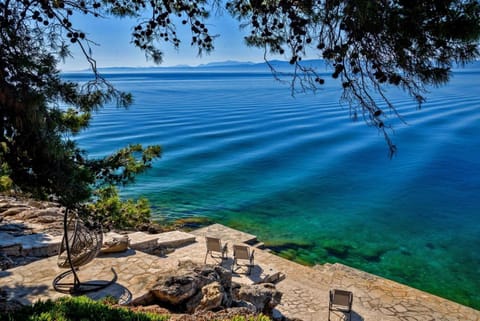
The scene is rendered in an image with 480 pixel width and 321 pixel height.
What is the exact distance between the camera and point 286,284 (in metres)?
8.50

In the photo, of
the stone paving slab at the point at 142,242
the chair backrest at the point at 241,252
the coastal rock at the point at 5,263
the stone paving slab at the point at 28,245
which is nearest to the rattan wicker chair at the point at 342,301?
the chair backrest at the point at 241,252

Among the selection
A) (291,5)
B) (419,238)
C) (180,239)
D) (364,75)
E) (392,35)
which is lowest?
(419,238)

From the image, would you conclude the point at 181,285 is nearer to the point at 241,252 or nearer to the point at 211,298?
the point at 211,298

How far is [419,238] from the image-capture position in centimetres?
1429

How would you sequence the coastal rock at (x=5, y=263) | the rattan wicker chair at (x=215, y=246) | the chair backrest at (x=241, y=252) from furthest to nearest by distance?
the rattan wicker chair at (x=215, y=246)
the chair backrest at (x=241, y=252)
the coastal rock at (x=5, y=263)

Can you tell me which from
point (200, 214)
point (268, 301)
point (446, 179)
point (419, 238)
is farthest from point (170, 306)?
point (446, 179)

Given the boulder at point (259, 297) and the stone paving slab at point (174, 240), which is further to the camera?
the stone paving slab at point (174, 240)

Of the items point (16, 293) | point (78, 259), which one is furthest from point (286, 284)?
point (16, 293)

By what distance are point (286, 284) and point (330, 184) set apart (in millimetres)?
13814

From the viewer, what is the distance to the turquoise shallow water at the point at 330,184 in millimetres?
12914

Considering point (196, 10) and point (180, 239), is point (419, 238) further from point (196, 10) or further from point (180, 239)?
point (196, 10)

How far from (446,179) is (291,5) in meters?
23.0

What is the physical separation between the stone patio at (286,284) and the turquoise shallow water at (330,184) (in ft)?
7.52

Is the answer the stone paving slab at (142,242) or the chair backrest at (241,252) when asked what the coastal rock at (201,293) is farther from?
the stone paving slab at (142,242)
